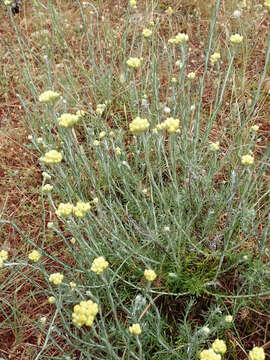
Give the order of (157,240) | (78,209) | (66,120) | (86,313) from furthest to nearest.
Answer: (157,240), (66,120), (78,209), (86,313)

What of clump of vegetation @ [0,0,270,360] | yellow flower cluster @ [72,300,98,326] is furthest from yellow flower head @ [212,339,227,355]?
yellow flower cluster @ [72,300,98,326]

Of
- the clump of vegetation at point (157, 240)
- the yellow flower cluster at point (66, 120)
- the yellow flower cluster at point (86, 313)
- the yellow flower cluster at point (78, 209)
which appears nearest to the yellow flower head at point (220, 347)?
the clump of vegetation at point (157, 240)

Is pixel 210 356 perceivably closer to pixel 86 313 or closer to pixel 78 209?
pixel 86 313

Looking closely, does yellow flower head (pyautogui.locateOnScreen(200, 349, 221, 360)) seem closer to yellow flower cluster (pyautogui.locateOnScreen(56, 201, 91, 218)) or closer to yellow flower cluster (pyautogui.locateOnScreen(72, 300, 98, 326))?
yellow flower cluster (pyautogui.locateOnScreen(72, 300, 98, 326))

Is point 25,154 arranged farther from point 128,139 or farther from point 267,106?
point 267,106

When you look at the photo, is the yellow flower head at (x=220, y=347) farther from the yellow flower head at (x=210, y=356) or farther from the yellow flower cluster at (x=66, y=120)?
the yellow flower cluster at (x=66, y=120)

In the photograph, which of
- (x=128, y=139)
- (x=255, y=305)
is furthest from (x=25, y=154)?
(x=255, y=305)

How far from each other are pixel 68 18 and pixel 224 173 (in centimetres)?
297

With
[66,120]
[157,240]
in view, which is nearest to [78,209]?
[66,120]

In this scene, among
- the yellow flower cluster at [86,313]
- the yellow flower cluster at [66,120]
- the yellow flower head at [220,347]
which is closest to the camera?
the yellow flower cluster at [86,313]

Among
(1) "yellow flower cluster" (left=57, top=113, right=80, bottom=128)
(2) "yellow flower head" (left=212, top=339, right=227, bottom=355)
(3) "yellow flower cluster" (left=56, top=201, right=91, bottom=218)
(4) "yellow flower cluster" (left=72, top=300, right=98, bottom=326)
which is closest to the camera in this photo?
(4) "yellow flower cluster" (left=72, top=300, right=98, bottom=326)

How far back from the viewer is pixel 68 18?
4.25 metres

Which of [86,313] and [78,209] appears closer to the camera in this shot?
[86,313]

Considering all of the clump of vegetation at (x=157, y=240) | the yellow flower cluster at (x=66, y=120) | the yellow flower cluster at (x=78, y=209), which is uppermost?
the yellow flower cluster at (x=66, y=120)
